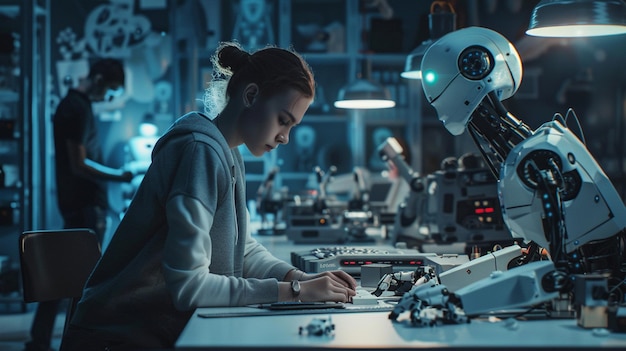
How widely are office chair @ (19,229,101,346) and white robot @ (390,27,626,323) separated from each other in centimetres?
126

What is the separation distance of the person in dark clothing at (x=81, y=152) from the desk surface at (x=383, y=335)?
2.95 metres

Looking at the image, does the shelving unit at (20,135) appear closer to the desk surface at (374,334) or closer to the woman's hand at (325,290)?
the woman's hand at (325,290)

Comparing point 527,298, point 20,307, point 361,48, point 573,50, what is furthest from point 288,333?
point 573,50

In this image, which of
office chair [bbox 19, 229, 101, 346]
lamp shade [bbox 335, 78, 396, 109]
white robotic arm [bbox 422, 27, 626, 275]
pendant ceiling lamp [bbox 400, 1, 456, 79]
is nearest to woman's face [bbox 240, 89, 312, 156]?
white robotic arm [bbox 422, 27, 626, 275]

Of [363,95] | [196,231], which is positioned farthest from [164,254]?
[363,95]

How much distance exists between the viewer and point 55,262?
2.50 meters

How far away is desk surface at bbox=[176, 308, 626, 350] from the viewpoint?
131cm

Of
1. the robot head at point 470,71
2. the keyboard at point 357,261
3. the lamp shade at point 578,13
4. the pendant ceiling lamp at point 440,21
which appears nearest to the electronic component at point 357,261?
the keyboard at point 357,261

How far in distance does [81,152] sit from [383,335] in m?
3.25

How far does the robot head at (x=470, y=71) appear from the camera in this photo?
185 centimetres

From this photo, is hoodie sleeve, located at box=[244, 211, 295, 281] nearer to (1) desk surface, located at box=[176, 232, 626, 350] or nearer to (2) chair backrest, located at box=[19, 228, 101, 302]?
(1) desk surface, located at box=[176, 232, 626, 350]

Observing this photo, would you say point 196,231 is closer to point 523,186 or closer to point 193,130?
point 193,130

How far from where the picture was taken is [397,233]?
3967 mm

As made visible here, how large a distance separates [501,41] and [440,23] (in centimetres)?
150
